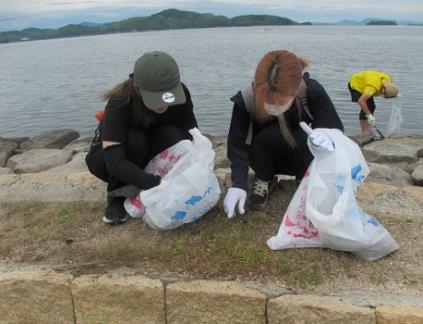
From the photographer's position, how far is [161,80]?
108 inches

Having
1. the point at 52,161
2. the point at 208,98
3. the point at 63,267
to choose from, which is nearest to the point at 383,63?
the point at 208,98

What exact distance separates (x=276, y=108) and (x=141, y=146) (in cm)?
89

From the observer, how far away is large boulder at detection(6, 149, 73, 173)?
7.14 meters

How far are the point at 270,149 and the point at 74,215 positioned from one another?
4.87 ft

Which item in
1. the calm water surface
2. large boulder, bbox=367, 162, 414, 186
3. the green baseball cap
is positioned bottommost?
the calm water surface

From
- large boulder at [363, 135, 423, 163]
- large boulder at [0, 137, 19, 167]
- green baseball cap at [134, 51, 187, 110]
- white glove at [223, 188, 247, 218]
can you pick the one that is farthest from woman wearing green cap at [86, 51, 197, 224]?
large boulder at [0, 137, 19, 167]

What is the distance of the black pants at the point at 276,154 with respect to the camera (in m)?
3.12

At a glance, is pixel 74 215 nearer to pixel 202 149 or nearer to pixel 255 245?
pixel 202 149

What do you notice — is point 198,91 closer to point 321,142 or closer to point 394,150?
point 394,150

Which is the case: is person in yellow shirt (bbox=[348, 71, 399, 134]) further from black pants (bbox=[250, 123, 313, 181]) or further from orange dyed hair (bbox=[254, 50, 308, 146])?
orange dyed hair (bbox=[254, 50, 308, 146])

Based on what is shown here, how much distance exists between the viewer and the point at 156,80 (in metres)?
2.74

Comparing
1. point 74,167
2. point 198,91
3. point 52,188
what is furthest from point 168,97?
point 198,91

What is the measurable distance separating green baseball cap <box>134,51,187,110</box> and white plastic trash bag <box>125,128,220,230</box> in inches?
15.6

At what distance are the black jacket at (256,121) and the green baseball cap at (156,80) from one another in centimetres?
45
